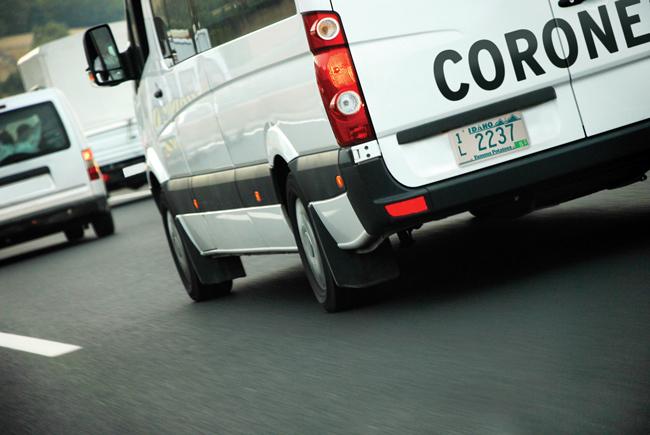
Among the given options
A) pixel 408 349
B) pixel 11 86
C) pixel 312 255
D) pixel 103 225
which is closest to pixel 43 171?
pixel 103 225

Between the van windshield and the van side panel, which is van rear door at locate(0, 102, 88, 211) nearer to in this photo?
the van windshield

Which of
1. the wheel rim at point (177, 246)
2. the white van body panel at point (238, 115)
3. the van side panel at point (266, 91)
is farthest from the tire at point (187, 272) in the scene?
the van side panel at point (266, 91)

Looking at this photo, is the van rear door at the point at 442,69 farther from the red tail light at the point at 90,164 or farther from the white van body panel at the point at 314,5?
the red tail light at the point at 90,164

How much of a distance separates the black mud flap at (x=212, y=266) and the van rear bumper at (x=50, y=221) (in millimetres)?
9183

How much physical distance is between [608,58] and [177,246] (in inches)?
166

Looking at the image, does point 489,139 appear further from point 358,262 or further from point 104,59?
point 104,59

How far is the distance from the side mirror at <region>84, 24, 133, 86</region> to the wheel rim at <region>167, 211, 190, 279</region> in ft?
3.35

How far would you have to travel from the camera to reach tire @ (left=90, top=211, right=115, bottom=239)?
19.5 meters

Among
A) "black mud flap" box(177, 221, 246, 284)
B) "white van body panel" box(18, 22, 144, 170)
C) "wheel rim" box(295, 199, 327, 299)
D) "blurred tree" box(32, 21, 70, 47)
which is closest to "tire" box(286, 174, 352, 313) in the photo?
"wheel rim" box(295, 199, 327, 299)

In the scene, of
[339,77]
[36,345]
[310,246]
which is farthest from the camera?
[36,345]

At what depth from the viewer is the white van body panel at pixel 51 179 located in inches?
727

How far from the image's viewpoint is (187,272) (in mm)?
10000

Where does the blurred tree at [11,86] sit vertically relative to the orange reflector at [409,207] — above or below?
above

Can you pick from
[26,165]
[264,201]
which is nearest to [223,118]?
[264,201]
